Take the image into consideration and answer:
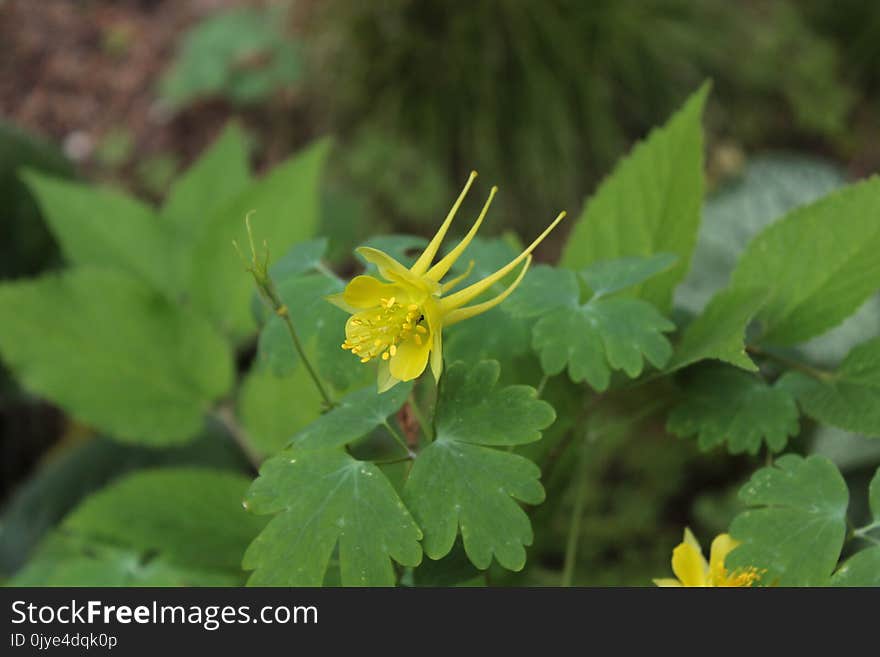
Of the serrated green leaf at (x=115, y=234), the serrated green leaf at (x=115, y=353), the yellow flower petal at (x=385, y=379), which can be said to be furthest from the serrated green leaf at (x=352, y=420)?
the serrated green leaf at (x=115, y=234)

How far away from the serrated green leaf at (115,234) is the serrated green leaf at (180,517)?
0.32 meters

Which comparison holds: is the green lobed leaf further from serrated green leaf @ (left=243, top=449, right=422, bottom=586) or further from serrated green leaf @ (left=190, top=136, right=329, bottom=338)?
serrated green leaf @ (left=190, top=136, right=329, bottom=338)

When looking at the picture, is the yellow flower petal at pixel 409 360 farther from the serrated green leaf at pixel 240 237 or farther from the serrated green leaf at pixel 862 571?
the serrated green leaf at pixel 240 237

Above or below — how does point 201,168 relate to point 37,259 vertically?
above

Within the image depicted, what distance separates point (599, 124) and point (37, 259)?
1571mm

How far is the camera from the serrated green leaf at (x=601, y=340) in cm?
62

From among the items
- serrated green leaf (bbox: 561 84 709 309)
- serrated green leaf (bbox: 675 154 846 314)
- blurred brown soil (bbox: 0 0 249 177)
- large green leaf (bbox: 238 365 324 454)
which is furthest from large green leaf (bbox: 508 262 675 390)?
blurred brown soil (bbox: 0 0 249 177)

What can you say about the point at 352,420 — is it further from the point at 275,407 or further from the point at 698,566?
the point at 275,407

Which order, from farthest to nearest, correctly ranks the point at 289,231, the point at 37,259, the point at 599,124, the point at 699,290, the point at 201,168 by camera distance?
the point at 599,124
the point at 699,290
the point at 37,259
the point at 201,168
the point at 289,231

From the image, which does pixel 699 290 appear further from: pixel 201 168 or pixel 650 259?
pixel 650 259

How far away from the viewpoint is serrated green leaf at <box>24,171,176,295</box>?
119 centimetres

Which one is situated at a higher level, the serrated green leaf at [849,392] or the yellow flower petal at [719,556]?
the serrated green leaf at [849,392]

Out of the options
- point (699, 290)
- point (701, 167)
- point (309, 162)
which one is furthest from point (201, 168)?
point (699, 290)
